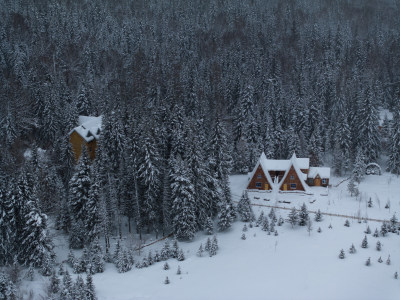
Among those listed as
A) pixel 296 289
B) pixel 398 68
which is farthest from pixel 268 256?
pixel 398 68

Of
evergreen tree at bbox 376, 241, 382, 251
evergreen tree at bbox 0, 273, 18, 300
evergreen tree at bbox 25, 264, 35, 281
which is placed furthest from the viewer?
evergreen tree at bbox 376, 241, 382, 251

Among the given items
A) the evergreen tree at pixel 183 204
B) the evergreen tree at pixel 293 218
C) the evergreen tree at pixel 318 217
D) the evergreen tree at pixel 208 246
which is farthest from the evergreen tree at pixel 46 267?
the evergreen tree at pixel 318 217

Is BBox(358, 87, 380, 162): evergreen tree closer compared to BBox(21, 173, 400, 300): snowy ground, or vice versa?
BBox(21, 173, 400, 300): snowy ground

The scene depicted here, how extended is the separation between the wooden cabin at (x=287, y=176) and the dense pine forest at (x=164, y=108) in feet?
14.7

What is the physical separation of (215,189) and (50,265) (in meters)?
19.8

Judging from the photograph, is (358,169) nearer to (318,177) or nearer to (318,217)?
(318,177)

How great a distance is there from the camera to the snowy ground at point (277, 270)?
28172mm

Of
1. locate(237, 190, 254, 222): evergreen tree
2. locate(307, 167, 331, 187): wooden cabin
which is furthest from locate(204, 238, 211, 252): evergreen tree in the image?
locate(307, 167, 331, 187): wooden cabin

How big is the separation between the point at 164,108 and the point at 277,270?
1250 inches

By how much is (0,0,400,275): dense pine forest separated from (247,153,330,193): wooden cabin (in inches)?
177

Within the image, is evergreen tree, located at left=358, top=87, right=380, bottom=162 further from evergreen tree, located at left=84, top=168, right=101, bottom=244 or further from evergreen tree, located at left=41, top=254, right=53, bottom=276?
evergreen tree, located at left=41, top=254, right=53, bottom=276

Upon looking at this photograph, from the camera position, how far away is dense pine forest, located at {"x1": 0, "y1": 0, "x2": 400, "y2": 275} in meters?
40.2

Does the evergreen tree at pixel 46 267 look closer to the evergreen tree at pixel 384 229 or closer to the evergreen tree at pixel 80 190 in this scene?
the evergreen tree at pixel 80 190

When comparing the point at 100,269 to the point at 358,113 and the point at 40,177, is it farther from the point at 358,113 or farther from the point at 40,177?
the point at 358,113
